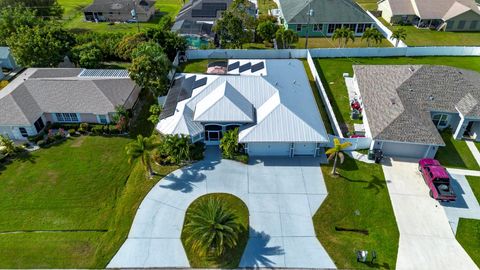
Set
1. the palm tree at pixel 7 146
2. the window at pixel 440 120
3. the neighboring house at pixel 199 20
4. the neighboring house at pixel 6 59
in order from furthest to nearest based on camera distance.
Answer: the neighboring house at pixel 199 20 < the neighboring house at pixel 6 59 < the window at pixel 440 120 < the palm tree at pixel 7 146

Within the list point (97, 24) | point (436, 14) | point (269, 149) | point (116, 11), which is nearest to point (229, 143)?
point (269, 149)

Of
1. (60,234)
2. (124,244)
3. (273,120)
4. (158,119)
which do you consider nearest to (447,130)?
(273,120)

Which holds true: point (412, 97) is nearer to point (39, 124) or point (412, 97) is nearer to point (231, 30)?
point (231, 30)

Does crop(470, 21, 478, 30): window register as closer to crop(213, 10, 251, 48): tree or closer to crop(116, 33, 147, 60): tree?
crop(213, 10, 251, 48): tree

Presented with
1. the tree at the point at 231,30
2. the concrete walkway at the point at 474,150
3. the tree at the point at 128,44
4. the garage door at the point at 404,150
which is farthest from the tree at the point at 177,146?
the concrete walkway at the point at 474,150

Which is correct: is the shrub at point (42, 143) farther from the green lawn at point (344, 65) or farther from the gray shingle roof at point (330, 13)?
the gray shingle roof at point (330, 13)

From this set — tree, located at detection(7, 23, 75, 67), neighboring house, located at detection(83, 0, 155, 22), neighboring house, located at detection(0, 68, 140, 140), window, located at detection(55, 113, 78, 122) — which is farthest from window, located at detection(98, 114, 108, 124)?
neighboring house, located at detection(83, 0, 155, 22)

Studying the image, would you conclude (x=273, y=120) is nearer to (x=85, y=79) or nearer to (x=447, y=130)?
(x=447, y=130)
